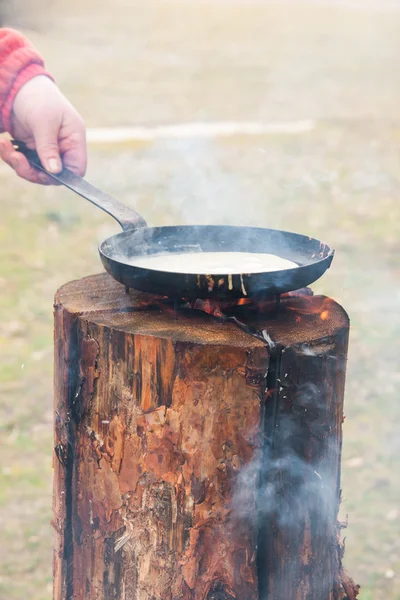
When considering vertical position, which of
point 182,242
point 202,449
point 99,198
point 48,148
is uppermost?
point 48,148

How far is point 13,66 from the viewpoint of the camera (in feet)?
9.86

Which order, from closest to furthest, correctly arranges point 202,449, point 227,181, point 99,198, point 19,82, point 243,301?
point 202,449 < point 243,301 < point 99,198 < point 19,82 < point 227,181

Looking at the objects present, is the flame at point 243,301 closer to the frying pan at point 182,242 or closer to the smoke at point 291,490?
the frying pan at point 182,242

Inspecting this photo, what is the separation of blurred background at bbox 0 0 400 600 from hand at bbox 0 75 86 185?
1974 millimetres

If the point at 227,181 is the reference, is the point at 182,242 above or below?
above

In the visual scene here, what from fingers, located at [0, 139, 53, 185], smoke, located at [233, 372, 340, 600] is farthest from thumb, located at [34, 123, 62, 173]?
smoke, located at [233, 372, 340, 600]

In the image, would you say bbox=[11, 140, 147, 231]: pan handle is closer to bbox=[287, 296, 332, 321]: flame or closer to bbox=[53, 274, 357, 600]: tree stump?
bbox=[53, 274, 357, 600]: tree stump

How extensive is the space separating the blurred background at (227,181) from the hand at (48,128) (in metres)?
1.97

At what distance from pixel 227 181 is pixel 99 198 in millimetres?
7389

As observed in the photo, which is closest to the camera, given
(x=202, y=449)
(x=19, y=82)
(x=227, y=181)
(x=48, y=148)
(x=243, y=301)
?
(x=202, y=449)

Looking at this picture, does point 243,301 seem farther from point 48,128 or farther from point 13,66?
point 13,66

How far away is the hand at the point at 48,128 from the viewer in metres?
2.93

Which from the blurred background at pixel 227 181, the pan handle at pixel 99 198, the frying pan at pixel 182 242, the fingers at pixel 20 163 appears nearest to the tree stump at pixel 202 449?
the frying pan at pixel 182 242

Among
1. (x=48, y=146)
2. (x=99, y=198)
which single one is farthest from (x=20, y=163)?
(x=99, y=198)
